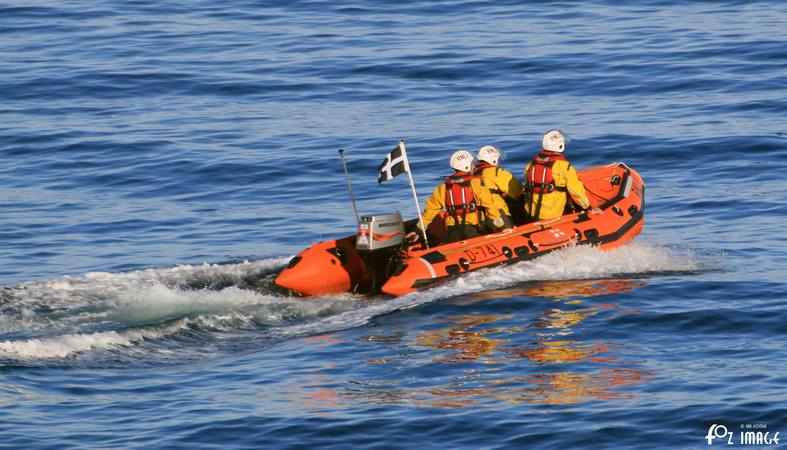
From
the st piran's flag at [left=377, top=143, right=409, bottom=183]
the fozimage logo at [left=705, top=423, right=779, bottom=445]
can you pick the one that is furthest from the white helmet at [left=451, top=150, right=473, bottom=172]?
the fozimage logo at [left=705, top=423, right=779, bottom=445]

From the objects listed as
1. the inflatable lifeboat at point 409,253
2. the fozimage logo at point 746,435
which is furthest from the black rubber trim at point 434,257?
the fozimage logo at point 746,435

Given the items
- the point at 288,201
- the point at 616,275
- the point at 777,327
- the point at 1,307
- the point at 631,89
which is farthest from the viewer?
the point at 631,89

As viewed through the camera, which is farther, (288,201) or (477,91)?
(477,91)

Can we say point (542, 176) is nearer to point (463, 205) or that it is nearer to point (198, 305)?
point (463, 205)

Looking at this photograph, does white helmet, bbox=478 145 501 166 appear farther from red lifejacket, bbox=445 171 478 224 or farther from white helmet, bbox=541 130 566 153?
white helmet, bbox=541 130 566 153

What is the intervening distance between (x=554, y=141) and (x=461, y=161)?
126 cm

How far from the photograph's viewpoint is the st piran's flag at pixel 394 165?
15.4 m

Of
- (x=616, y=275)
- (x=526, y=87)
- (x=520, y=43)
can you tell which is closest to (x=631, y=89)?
(x=526, y=87)

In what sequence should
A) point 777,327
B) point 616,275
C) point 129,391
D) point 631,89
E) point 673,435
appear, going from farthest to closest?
point 631,89
point 616,275
point 777,327
point 129,391
point 673,435

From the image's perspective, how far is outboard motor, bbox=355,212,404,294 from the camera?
1532cm

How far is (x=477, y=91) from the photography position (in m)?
25.8

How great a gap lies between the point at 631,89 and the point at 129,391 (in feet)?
49.7

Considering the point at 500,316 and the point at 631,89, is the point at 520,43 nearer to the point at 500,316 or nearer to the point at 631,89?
the point at 631,89

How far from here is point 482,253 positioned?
15.6 m
